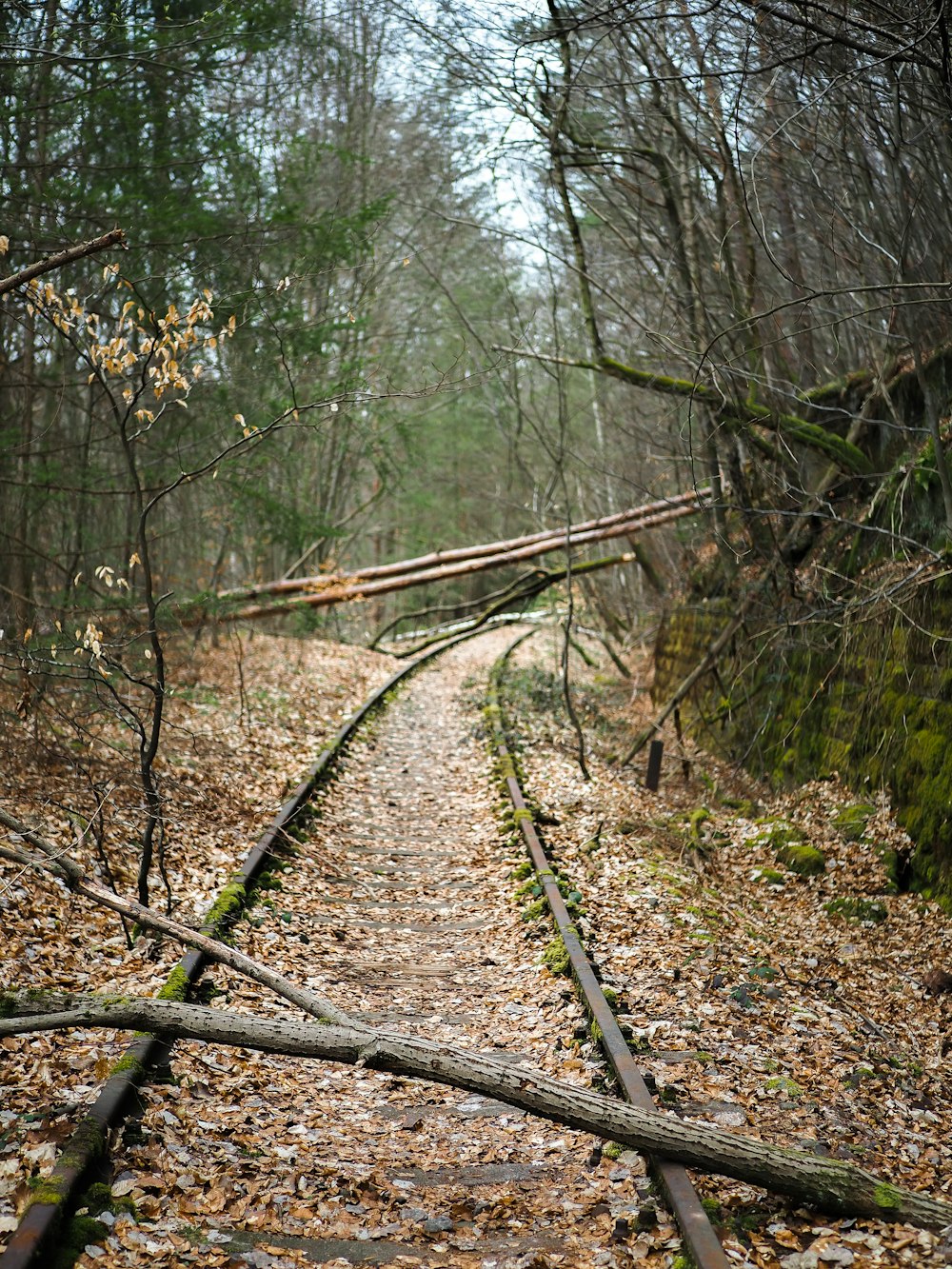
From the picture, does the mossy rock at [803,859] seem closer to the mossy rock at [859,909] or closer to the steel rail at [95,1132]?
the mossy rock at [859,909]

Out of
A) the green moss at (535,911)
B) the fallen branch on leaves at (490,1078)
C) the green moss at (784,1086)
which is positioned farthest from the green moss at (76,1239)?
the green moss at (535,911)

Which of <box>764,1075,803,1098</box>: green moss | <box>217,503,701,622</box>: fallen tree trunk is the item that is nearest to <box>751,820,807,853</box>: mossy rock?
<box>764,1075,803,1098</box>: green moss

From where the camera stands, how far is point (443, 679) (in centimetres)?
1892

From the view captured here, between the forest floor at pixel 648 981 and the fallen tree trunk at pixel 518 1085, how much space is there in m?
0.11

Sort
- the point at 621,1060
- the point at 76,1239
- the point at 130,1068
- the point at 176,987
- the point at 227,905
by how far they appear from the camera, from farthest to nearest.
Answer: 1. the point at 227,905
2. the point at 176,987
3. the point at 621,1060
4. the point at 130,1068
5. the point at 76,1239

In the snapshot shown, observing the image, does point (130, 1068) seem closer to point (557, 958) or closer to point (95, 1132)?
point (95, 1132)

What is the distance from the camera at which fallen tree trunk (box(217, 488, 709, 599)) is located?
15334 mm

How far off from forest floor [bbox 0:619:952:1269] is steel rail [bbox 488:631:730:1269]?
0.12 metres

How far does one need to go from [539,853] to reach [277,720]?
5555 mm

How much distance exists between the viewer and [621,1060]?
4.57 m

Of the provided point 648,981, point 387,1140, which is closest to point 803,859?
point 648,981

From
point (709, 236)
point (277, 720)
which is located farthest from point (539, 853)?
point (709, 236)

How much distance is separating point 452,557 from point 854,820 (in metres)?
11.8

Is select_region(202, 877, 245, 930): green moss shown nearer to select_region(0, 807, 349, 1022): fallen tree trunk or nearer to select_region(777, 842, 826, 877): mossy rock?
select_region(0, 807, 349, 1022): fallen tree trunk
